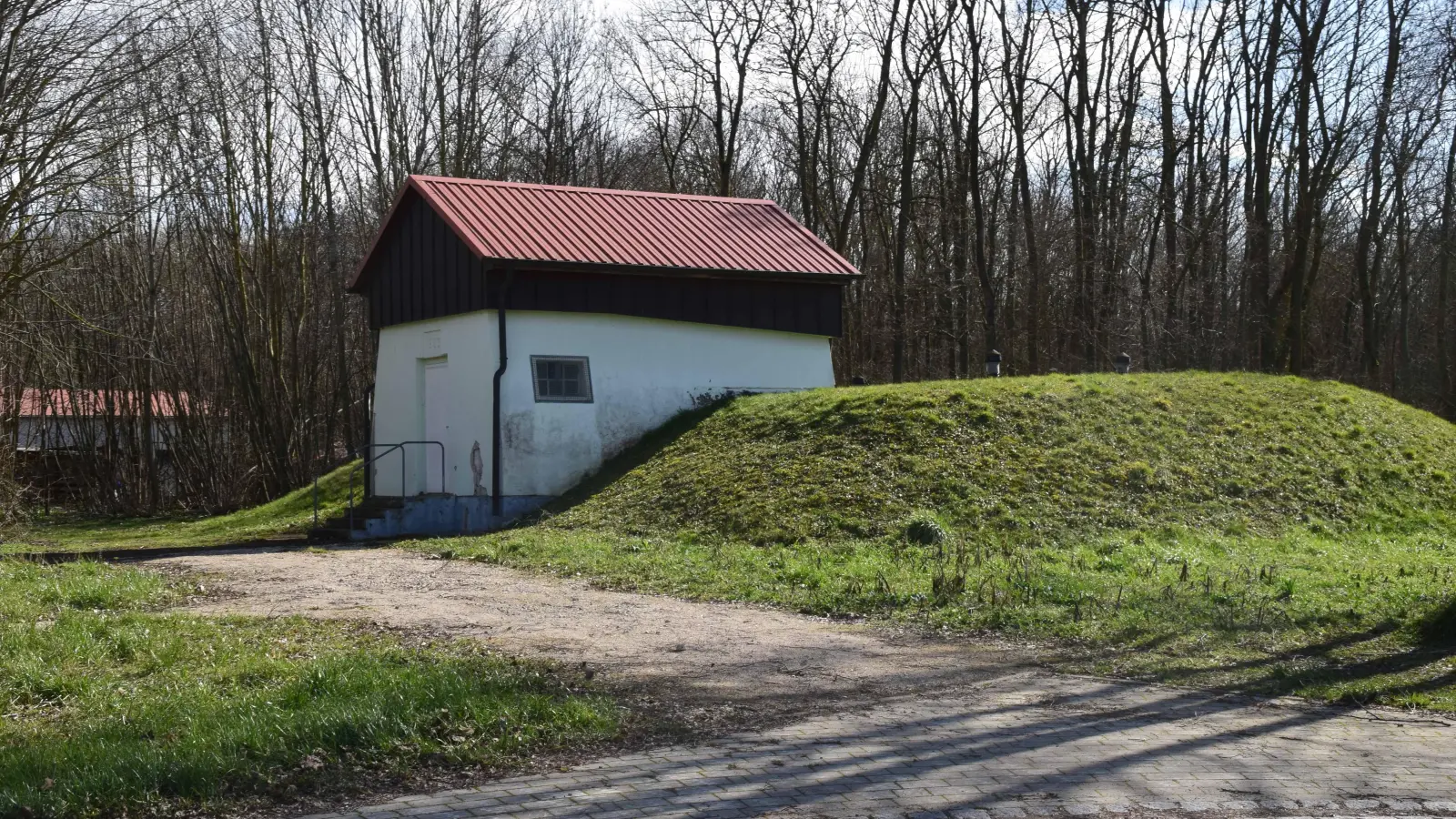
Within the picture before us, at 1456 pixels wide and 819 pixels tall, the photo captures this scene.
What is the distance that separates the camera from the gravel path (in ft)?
21.2

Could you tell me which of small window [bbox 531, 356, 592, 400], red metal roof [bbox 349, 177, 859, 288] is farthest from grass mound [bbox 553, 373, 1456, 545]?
red metal roof [bbox 349, 177, 859, 288]

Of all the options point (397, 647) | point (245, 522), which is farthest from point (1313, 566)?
point (245, 522)

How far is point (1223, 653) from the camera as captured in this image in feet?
34.2

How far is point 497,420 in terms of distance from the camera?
22625 millimetres

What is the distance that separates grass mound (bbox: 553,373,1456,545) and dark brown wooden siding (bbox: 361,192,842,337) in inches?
92.2

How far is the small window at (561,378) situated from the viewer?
23.3 metres

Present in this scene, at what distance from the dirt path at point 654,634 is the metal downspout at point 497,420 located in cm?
602

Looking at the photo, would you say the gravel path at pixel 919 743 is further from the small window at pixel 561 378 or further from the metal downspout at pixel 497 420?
the small window at pixel 561 378

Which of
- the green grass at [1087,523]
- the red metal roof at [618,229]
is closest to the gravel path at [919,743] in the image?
the green grass at [1087,523]

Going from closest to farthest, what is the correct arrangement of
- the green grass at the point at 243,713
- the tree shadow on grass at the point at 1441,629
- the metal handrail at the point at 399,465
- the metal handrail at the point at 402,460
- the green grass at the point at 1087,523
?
1. the green grass at the point at 243,713
2. the tree shadow on grass at the point at 1441,629
3. the green grass at the point at 1087,523
4. the metal handrail at the point at 399,465
5. the metal handrail at the point at 402,460

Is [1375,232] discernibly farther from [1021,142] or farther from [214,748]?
[214,748]

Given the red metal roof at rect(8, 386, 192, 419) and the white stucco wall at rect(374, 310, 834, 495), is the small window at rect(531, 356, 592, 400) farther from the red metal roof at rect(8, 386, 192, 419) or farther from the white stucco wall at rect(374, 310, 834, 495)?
the red metal roof at rect(8, 386, 192, 419)

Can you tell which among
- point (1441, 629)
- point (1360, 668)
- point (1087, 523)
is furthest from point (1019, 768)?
point (1087, 523)

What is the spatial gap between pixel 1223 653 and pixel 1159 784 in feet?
13.0
